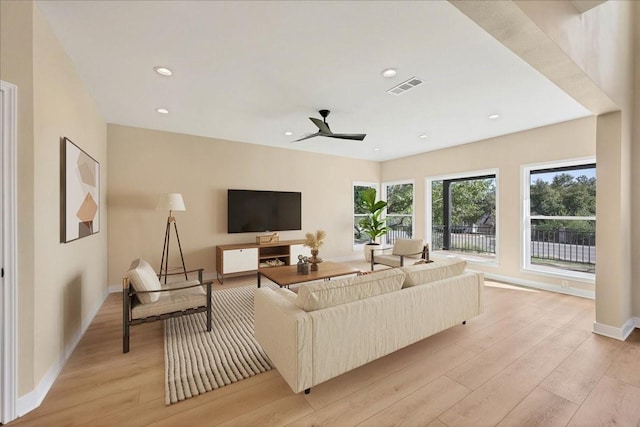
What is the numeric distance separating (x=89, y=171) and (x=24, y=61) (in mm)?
1460

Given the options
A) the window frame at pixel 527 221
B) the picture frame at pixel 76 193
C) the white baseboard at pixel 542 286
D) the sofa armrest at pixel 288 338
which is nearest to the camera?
the sofa armrest at pixel 288 338

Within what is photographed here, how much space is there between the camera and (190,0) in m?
1.80

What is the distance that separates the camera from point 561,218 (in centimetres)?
435

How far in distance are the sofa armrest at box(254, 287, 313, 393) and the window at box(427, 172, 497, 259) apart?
15.8ft

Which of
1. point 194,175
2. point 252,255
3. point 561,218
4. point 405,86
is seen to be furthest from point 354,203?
point 405,86

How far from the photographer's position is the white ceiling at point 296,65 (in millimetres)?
1930

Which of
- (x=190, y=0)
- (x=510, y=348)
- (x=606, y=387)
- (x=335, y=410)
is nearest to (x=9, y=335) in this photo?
(x=335, y=410)

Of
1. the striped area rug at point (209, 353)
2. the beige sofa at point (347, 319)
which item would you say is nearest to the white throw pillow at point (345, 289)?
the beige sofa at point (347, 319)

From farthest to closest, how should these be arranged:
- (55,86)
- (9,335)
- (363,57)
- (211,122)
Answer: (211,122)
(363,57)
(55,86)
(9,335)

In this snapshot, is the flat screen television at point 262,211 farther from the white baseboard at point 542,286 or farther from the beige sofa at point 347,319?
the white baseboard at point 542,286

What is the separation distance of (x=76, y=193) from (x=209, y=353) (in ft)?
6.43

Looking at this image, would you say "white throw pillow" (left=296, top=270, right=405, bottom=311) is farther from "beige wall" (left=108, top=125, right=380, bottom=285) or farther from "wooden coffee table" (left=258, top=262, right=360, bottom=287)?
"beige wall" (left=108, top=125, right=380, bottom=285)

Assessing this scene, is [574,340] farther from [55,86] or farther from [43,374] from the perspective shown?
[55,86]

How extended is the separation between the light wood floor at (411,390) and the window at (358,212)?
14.5 feet
